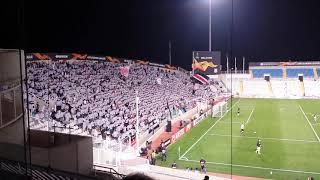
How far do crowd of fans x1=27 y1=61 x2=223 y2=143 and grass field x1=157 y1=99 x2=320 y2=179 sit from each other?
4.57 ft

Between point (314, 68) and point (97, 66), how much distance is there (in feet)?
54.2

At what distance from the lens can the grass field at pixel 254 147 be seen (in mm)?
8898

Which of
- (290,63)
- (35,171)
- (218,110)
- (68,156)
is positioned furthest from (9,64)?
(290,63)

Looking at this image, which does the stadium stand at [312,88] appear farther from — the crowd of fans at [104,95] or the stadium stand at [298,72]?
the crowd of fans at [104,95]

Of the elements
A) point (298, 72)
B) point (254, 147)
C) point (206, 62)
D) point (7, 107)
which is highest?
point (206, 62)

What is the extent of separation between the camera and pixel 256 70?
28.1 meters

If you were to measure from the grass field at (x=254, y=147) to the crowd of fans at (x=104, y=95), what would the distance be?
139 cm

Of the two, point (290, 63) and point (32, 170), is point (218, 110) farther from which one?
point (32, 170)

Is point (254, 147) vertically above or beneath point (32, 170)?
beneath

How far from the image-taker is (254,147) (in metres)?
10.9

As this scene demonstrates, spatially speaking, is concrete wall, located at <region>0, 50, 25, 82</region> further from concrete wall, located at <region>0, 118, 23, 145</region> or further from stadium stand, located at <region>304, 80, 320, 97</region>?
stadium stand, located at <region>304, 80, 320, 97</region>

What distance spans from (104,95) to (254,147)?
5042mm

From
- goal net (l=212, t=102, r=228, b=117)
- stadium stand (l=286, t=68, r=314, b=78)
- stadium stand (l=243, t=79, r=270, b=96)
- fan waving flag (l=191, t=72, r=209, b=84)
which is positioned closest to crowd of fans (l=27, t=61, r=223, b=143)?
fan waving flag (l=191, t=72, r=209, b=84)

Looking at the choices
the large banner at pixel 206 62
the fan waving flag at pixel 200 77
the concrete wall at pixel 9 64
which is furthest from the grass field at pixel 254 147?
the fan waving flag at pixel 200 77
